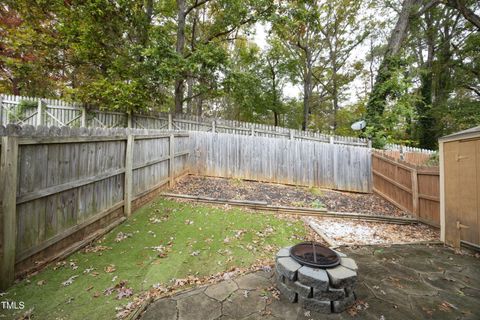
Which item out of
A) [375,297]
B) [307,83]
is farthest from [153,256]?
[307,83]

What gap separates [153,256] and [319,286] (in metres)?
2.31

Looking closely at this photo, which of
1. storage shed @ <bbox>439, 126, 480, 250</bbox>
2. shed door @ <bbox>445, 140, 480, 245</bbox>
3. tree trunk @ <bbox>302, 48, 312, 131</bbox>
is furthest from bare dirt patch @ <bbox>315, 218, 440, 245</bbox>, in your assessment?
tree trunk @ <bbox>302, 48, 312, 131</bbox>

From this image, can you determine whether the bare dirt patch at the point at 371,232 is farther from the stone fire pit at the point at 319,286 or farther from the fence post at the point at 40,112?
the fence post at the point at 40,112

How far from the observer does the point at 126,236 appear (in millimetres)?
3582

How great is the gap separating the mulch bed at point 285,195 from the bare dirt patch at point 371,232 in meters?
0.72

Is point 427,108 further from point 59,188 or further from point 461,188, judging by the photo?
point 59,188

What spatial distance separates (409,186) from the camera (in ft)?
19.3

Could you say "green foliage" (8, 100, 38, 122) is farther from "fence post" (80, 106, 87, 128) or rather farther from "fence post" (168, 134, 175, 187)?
"fence post" (168, 134, 175, 187)

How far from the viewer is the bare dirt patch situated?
4160mm

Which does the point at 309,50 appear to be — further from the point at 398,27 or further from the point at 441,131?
the point at 441,131

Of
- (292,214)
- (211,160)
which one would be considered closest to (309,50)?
(211,160)

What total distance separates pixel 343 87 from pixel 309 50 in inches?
193

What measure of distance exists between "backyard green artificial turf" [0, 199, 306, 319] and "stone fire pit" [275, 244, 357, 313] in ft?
→ 2.94

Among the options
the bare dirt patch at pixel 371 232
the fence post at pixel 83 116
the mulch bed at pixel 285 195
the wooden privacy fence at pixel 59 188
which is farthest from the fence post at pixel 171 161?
the fence post at pixel 83 116
